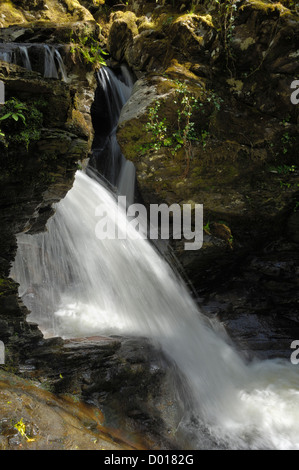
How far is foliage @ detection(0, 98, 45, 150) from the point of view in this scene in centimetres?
295

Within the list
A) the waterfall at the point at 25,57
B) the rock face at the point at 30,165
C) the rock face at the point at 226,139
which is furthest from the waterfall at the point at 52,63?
the rock face at the point at 30,165

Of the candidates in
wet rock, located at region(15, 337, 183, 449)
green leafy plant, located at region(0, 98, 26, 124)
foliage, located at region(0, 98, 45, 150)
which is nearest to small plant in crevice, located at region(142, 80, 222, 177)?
foliage, located at region(0, 98, 45, 150)

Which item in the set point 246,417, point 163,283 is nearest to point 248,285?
point 163,283

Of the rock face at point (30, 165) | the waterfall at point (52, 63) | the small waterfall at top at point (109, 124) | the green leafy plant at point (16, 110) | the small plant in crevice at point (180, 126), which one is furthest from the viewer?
the small waterfall at top at point (109, 124)

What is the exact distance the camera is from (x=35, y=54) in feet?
20.0

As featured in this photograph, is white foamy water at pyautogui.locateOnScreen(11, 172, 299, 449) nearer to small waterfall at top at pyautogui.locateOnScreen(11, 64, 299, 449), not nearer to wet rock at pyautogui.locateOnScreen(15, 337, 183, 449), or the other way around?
small waterfall at top at pyautogui.locateOnScreen(11, 64, 299, 449)

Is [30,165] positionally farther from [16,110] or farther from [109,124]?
[109,124]

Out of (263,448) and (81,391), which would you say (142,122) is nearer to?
(81,391)

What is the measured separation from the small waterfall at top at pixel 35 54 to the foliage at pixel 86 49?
0.52 metres

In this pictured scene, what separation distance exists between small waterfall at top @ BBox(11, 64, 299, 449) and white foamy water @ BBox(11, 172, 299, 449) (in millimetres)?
18

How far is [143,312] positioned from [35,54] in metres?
6.02

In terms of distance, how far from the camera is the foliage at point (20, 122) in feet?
9.68

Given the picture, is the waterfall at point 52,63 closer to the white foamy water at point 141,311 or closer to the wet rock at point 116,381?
the white foamy water at point 141,311

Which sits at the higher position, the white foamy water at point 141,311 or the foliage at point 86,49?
A: the foliage at point 86,49
